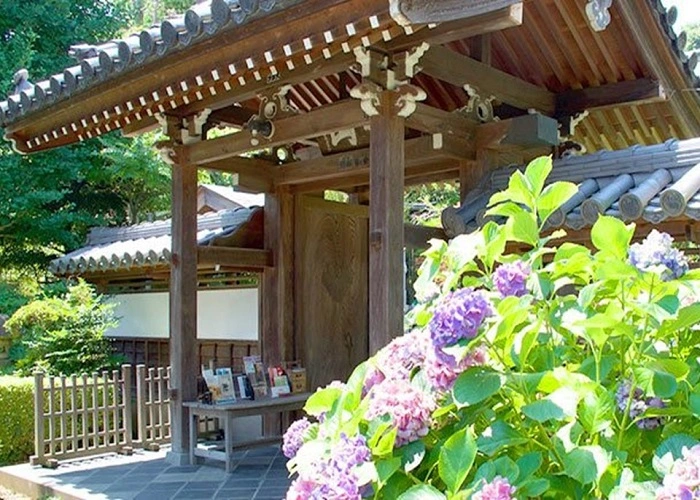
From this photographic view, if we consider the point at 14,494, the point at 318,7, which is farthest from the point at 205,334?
the point at 318,7

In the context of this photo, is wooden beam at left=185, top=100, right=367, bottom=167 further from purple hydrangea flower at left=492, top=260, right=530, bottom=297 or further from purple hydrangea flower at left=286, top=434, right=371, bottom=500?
purple hydrangea flower at left=286, top=434, right=371, bottom=500

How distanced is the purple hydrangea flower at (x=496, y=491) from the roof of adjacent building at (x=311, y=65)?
2.87 m

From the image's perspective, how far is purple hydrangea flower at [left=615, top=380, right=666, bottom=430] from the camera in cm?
131

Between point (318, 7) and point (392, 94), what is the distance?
0.86 metres

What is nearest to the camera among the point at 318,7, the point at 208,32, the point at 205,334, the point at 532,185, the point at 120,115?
the point at 532,185

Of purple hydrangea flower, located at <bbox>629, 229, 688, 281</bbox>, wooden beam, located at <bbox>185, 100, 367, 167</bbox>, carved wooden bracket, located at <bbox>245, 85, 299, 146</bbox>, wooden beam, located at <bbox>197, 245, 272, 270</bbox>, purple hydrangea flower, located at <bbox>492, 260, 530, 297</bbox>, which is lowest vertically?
purple hydrangea flower, located at <bbox>492, 260, 530, 297</bbox>

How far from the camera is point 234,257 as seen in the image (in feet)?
21.6

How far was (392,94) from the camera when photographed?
4.52m

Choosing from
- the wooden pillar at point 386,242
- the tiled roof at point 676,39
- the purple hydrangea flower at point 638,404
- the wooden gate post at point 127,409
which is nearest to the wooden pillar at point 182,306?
the wooden gate post at point 127,409

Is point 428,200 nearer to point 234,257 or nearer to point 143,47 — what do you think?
point 234,257

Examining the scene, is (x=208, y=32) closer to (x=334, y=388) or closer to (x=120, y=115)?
(x=120, y=115)

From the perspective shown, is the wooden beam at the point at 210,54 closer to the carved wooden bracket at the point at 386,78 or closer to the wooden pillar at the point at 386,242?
the carved wooden bracket at the point at 386,78

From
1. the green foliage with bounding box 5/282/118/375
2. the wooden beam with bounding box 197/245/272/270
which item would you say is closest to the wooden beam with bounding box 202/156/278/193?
the wooden beam with bounding box 197/245/272/270

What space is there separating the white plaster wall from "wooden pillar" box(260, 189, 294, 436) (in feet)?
1.32
